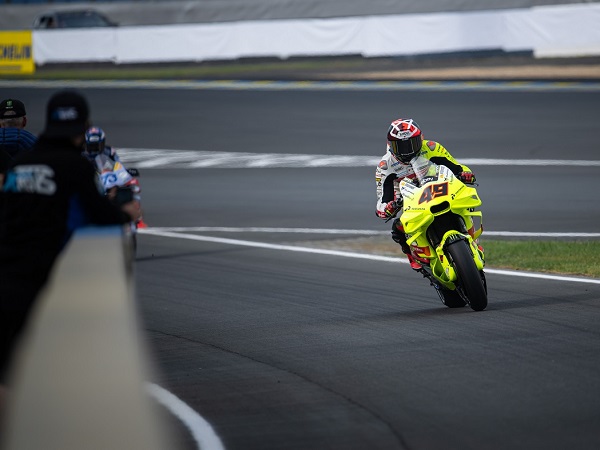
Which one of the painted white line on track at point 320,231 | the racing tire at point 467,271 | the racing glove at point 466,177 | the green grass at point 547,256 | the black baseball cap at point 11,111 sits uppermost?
the black baseball cap at point 11,111

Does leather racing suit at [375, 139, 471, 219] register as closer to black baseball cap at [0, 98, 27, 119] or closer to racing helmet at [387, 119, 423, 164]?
racing helmet at [387, 119, 423, 164]

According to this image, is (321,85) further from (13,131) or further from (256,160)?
(13,131)

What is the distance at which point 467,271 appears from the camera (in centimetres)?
1127

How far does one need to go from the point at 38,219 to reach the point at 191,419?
2081mm

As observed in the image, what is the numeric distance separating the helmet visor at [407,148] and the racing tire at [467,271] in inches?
50.2

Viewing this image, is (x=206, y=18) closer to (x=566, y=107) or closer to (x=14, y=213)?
(x=566, y=107)

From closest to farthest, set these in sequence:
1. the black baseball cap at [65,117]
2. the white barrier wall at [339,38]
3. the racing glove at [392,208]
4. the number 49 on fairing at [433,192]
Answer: the black baseball cap at [65,117]
the number 49 on fairing at [433,192]
the racing glove at [392,208]
the white barrier wall at [339,38]

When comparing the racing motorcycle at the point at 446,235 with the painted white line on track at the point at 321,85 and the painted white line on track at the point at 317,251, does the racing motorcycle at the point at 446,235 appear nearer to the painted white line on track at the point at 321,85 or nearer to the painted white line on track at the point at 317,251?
the painted white line on track at the point at 317,251

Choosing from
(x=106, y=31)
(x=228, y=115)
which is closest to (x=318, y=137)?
(x=228, y=115)

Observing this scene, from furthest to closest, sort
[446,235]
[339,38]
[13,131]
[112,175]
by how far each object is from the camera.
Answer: [339,38] → [112,175] → [13,131] → [446,235]

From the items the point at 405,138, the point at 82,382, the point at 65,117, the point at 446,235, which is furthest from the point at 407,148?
the point at 82,382

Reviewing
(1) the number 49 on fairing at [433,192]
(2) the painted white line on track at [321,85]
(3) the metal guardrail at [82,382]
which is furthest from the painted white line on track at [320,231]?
(2) the painted white line on track at [321,85]

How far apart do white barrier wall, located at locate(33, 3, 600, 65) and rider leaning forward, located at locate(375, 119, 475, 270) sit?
85.5ft

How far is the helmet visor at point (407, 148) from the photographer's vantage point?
484 inches
